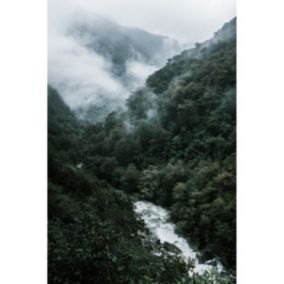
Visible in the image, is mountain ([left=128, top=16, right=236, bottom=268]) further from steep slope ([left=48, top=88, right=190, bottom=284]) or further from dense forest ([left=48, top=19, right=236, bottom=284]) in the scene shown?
steep slope ([left=48, top=88, right=190, bottom=284])

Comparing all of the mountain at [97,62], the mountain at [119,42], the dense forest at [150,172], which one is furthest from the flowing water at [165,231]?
the mountain at [119,42]

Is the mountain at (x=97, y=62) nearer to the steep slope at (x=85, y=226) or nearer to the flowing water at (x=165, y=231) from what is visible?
the steep slope at (x=85, y=226)

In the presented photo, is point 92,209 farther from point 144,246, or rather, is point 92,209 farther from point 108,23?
point 108,23

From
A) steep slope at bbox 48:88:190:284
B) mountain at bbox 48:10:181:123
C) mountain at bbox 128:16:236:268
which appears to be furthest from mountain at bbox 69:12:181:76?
steep slope at bbox 48:88:190:284

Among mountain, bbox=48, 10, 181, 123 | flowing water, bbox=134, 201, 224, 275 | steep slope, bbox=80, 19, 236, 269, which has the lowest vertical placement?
flowing water, bbox=134, 201, 224, 275

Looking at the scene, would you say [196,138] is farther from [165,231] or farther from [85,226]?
[85,226]
